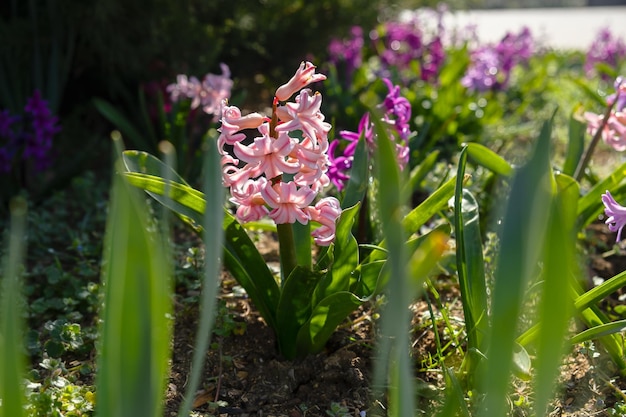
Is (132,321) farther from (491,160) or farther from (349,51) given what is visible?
(349,51)

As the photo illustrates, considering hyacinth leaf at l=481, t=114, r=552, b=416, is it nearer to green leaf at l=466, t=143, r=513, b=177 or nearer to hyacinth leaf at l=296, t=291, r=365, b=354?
hyacinth leaf at l=296, t=291, r=365, b=354

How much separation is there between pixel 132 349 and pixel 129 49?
117 inches

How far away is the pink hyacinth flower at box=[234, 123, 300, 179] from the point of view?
1607 millimetres

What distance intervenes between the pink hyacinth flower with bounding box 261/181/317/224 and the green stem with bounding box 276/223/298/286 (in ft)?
0.46

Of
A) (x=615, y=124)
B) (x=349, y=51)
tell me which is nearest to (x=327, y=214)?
(x=615, y=124)

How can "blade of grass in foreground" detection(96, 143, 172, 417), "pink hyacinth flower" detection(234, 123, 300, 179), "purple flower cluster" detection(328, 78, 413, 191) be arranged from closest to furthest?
"blade of grass in foreground" detection(96, 143, 172, 417), "pink hyacinth flower" detection(234, 123, 300, 179), "purple flower cluster" detection(328, 78, 413, 191)

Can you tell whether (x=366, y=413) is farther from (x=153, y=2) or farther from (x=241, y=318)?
(x=153, y=2)

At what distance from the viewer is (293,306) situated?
A: 191 centimetres

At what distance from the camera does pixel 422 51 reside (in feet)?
15.6

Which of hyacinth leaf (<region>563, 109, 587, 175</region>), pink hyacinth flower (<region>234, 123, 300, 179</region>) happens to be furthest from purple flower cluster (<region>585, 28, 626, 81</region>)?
pink hyacinth flower (<region>234, 123, 300, 179</region>)

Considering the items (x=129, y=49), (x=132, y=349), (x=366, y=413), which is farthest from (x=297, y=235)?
(x=129, y=49)

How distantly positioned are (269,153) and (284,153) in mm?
34

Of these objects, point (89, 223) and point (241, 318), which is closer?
point (241, 318)

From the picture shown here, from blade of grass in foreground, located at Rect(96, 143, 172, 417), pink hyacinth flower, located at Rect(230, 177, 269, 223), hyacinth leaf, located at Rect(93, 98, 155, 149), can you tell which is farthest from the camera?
hyacinth leaf, located at Rect(93, 98, 155, 149)
